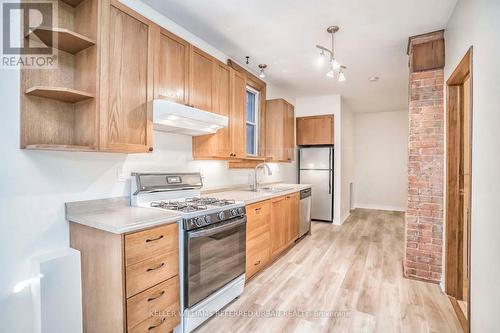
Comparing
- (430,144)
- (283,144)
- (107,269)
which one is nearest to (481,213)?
(430,144)

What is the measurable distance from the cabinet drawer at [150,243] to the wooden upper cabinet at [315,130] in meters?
4.37

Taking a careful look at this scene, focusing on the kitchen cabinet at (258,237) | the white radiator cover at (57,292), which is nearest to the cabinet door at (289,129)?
the kitchen cabinet at (258,237)

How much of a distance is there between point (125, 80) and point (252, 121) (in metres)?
2.24

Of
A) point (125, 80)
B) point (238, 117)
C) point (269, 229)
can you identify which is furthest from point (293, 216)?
point (125, 80)

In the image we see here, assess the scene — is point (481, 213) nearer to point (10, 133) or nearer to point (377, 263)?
point (377, 263)

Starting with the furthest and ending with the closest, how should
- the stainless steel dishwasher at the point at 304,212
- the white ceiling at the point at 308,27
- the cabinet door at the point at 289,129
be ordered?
the cabinet door at the point at 289,129 < the stainless steel dishwasher at the point at 304,212 < the white ceiling at the point at 308,27

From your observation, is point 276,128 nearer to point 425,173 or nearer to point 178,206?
point 425,173

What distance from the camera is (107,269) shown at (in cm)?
163

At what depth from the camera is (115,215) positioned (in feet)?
5.99

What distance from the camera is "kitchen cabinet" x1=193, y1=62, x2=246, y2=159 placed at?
287 centimetres

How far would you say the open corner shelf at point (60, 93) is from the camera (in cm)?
159

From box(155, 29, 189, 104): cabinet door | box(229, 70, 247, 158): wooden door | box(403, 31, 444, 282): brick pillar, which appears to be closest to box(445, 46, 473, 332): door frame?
box(403, 31, 444, 282): brick pillar

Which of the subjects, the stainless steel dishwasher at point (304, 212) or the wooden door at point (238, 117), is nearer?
the wooden door at point (238, 117)

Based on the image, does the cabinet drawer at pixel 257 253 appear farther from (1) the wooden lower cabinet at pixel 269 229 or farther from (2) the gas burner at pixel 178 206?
(2) the gas burner at pixel 178 206
